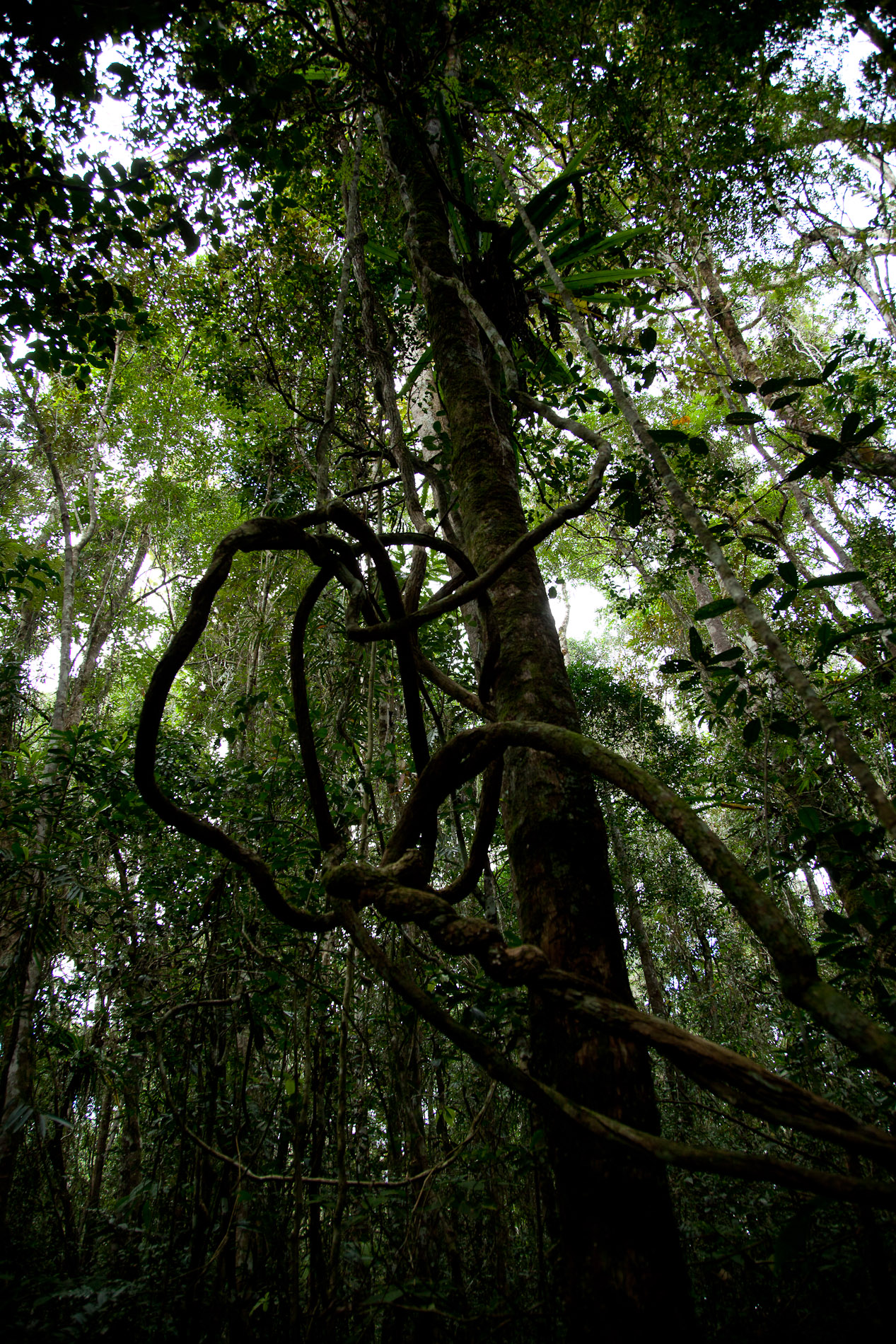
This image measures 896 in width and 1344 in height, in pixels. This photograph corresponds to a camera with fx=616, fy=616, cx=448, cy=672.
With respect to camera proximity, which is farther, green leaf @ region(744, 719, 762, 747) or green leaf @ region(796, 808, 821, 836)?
green leaf @ region(744, 719, 762, 747)

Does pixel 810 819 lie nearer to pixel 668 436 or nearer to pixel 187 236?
pixel 668 436

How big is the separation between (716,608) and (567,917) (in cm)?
67

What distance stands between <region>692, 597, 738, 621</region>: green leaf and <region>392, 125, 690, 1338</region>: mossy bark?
30 cm

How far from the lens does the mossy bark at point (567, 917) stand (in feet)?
2.49

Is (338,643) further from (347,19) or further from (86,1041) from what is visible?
(347,19)

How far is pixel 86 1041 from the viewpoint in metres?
2.71

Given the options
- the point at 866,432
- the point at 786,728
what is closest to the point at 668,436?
the point at 866,432

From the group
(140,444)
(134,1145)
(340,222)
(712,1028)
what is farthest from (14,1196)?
(140,444)

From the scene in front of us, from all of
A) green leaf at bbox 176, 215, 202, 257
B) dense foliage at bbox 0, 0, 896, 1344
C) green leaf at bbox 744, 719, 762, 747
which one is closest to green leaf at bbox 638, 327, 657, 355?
dense foliage at bbox 0, 0, 896, 1344

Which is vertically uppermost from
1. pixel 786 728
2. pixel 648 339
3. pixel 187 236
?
pixel 187 236

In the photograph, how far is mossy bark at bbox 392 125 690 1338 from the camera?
2.49ft

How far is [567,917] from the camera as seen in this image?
40.0 inches

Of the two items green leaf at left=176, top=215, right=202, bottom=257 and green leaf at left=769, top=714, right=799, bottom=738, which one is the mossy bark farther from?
green leaf at left=176, top=215, right=202, bottom=257

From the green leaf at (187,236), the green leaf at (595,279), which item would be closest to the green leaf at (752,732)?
the green leaf at (187,236)
